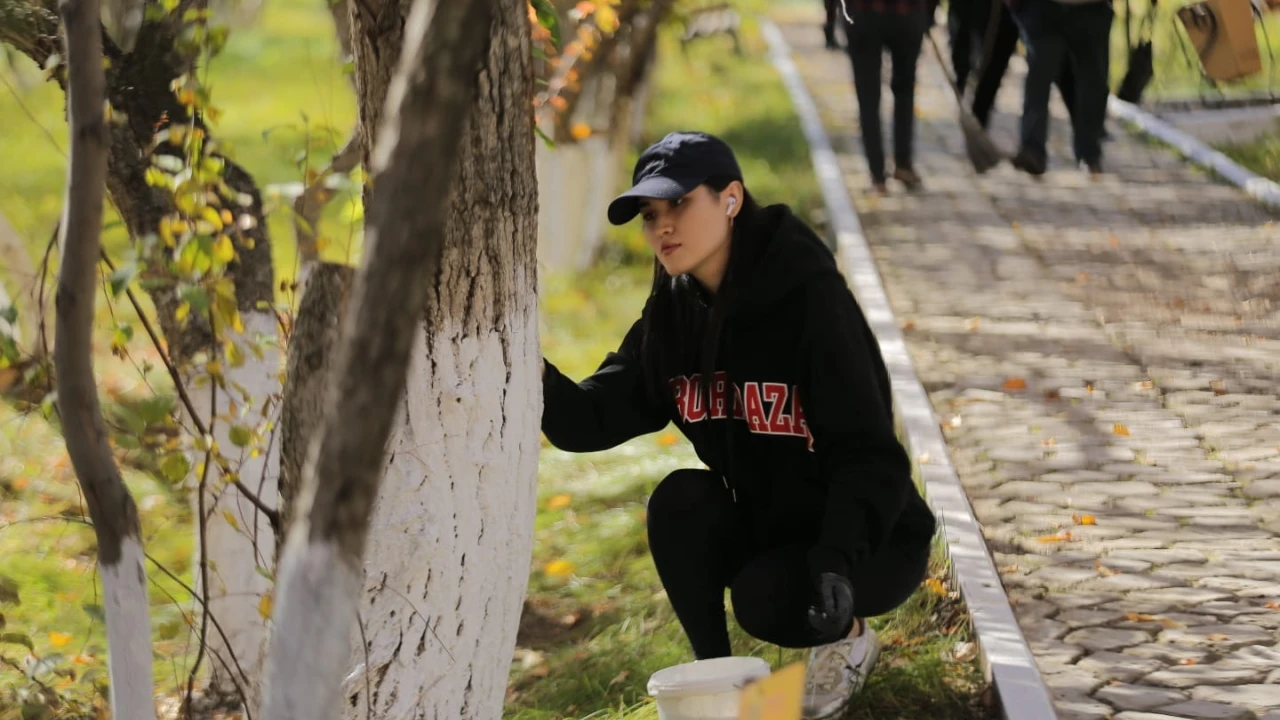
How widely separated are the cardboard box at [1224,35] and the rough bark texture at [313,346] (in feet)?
11.9

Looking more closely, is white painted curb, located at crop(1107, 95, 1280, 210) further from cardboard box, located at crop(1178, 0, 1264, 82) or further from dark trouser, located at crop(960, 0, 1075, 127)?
cardboard box, located at crop(1178, 0, 1264, 82)

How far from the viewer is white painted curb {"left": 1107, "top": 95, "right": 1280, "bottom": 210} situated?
10.4m

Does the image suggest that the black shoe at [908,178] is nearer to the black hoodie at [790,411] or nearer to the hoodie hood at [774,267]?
the black hoodie at [790,411]

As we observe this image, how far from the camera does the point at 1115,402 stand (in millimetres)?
6812

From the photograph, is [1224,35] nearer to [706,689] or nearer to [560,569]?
[560,569]

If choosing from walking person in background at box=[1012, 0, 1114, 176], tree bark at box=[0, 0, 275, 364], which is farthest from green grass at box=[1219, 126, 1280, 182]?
tree bark at box=[0, 0, 275, 364]

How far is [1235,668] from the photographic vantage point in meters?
4.33

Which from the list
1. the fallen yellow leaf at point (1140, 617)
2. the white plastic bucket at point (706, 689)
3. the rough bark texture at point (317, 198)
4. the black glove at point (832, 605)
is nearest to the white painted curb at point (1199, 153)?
the fallen yellow leaf at point (1140, 617)

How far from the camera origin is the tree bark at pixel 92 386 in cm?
273

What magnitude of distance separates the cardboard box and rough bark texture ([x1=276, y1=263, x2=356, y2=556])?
3.64 meters

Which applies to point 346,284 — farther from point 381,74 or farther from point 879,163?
point 879,163

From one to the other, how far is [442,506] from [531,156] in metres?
0.77

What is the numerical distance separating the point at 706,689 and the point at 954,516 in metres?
2.36

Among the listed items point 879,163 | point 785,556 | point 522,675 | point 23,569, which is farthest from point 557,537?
point 879,163
